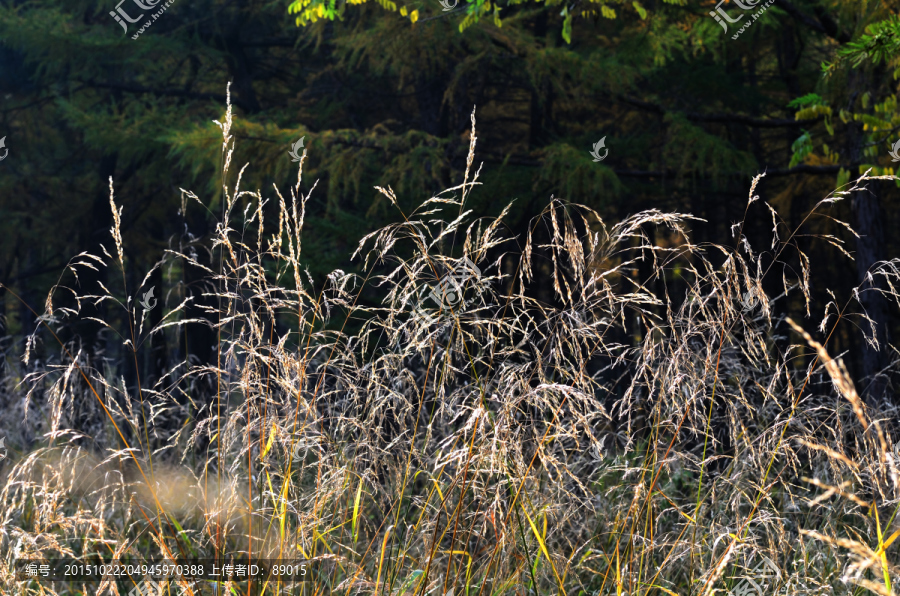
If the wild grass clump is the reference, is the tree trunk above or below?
below

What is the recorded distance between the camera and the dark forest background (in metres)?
6.05

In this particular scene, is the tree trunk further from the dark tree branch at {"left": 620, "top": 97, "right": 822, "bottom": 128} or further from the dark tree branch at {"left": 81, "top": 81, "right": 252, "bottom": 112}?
the dark tree branch at {"left": 81, "top": 81, "right": 252, "bottom": 112}

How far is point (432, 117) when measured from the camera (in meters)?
8.82

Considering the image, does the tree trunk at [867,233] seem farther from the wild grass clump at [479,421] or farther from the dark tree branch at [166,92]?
the dark tree branch at [166,92]

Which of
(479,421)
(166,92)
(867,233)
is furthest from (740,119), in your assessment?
(166,92)

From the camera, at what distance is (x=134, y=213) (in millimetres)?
11859

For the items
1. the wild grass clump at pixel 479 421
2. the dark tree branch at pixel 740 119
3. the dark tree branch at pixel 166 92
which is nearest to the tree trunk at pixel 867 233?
the dark tree branch at pixel 740 119

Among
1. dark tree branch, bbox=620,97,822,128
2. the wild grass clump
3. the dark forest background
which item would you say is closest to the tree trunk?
the dark forest background

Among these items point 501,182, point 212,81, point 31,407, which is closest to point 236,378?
point 31,407

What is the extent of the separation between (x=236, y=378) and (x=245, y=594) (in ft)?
2.31

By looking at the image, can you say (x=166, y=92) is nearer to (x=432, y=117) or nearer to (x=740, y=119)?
(x=432, y=117)

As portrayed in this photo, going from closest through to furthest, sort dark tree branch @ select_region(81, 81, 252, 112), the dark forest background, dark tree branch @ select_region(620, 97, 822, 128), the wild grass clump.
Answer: the wild grass clump < the dark forest background < dark tree branch @ select_region(620, 97, 822, 128) < dark tree branch @ select_region(81, 81, 252, 112)

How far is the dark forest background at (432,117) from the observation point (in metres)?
6.05

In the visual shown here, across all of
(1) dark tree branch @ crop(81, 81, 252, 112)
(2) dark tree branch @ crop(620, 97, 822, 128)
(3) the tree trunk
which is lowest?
(3) the tree trunk
